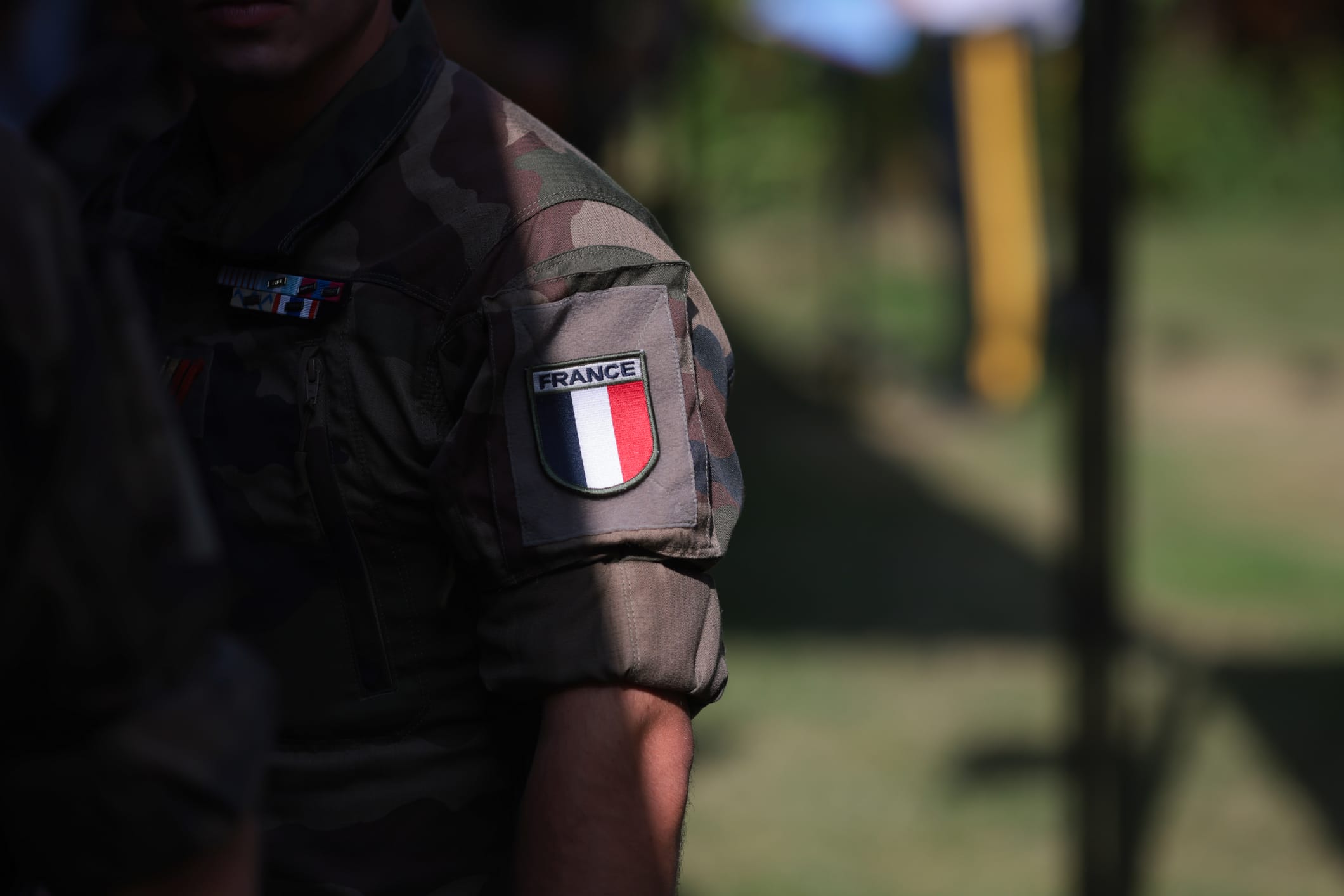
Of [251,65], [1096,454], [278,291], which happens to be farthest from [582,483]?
[1096,454]

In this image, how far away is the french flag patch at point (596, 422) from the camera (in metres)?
1.17

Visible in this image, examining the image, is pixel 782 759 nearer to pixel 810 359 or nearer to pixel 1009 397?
pixel 1009 397

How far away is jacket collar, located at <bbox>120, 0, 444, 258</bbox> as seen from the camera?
128cm

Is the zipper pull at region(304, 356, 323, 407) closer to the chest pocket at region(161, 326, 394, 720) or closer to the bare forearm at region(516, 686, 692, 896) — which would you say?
the chest pocket at region(161, 326, 394, 720)

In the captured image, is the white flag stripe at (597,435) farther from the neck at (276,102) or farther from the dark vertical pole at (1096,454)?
the dark vertical pole at (1096,454)

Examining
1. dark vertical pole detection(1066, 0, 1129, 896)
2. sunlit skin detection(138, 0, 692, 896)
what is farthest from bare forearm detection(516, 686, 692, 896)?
dark vertical pole detection(1066, 0, 1129, 896)

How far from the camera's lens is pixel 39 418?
750mm

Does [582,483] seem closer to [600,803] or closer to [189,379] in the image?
[600,803]

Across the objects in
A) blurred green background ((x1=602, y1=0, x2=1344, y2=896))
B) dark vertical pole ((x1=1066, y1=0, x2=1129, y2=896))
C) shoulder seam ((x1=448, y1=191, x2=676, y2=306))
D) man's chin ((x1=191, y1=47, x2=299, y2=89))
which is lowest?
blurred green background ((x1=602, y1=0, x2=1344, y2=896))

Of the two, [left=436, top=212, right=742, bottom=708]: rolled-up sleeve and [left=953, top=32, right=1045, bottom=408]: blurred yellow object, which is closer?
[left=436, top=212, right=742, bottom=708]: rolled-up sleeve

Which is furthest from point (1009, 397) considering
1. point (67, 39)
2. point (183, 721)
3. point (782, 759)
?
point (183, 721)

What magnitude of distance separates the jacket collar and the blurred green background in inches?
80.6

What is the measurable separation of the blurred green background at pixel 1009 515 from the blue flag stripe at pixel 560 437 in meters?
2.20

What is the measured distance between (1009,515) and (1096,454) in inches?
119
